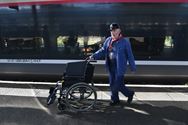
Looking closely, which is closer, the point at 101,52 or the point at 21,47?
the point at 101,52

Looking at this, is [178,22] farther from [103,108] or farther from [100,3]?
[103,108]

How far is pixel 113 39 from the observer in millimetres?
6211

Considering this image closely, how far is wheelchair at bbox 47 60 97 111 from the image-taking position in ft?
20.1

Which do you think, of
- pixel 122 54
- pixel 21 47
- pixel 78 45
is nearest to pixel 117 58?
pixel 122 54

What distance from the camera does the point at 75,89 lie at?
20.0 feet

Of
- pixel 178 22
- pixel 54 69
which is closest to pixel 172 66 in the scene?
pixel 178 22

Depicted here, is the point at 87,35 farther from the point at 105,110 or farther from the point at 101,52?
the point at 105,110

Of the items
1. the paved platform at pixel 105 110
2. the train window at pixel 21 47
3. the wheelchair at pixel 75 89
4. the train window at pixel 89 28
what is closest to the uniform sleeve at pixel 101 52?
the wheelchair at pixel 75 89

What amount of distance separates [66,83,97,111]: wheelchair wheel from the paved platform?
14 centimetres

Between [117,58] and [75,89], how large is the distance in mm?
903

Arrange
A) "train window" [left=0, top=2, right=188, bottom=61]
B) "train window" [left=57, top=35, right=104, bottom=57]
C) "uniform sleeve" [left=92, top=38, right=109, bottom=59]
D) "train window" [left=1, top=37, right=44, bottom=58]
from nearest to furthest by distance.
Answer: "uniform sleeve" [left=92, top=38, right=109, bottom=59] < "train window" [left=0, top=2, right=188, bottom=61] < "train window" [left=57, top=35, right=104, bottom=57] < "train window" [left=1, top=37, right=44, bottom=58]

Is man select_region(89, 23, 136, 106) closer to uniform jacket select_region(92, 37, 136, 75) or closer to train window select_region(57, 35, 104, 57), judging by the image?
uniform jacket select_region(92, 37, 136, 75)

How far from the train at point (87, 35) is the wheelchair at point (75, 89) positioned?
2.64 m

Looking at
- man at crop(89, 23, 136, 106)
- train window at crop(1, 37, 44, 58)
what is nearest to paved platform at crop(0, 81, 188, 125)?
man at crop(89, 23, 136, 106)
